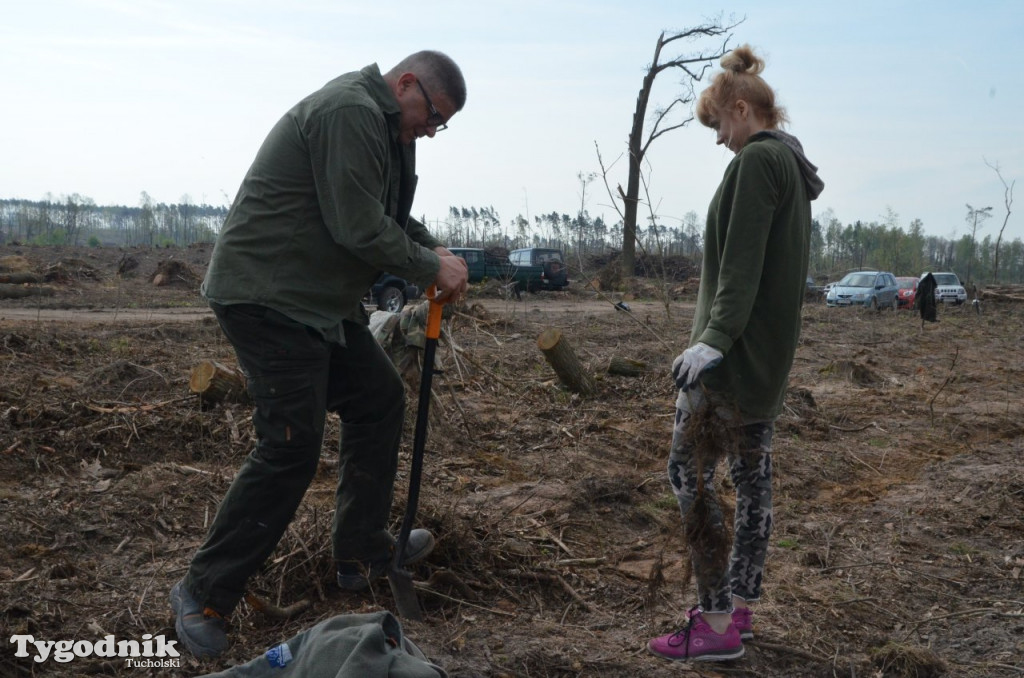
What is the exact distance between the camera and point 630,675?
2.74m

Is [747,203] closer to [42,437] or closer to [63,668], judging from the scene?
[63,668]

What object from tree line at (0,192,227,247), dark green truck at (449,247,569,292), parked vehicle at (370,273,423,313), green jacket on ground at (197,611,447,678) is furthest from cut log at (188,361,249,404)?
tree line at (0,192,227,247)

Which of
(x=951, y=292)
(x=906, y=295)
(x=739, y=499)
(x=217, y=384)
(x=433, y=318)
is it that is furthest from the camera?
(x=951, y=292)

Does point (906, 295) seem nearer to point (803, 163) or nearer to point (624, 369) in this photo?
point (624, 369)

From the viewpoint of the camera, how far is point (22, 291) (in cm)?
1680

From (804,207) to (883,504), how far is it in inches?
112

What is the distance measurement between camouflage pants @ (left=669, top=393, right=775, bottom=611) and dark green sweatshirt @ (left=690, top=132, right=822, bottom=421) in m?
0.11

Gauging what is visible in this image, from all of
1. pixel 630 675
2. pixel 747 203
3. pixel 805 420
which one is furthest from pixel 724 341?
pixel 805 420

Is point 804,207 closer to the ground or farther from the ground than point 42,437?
farther from the ground

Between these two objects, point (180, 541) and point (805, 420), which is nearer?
point (180, 541)

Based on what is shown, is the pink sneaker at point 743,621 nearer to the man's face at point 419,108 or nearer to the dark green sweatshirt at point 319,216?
the dark green sweatshirt at point 319,216

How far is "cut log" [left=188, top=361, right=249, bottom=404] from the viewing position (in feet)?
19.6

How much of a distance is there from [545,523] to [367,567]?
48.9 inches

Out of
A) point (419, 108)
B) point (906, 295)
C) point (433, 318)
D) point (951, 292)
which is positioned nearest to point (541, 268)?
point (906, 295)
